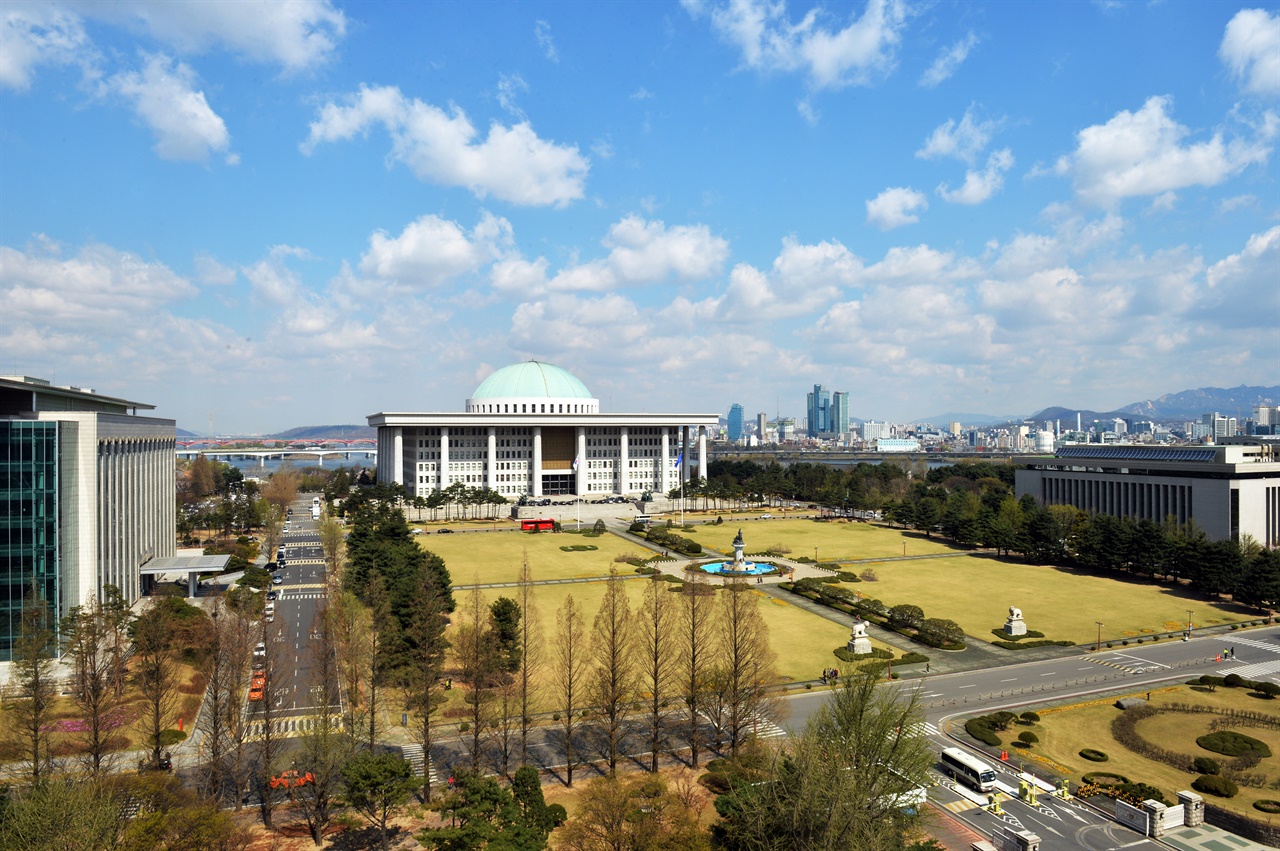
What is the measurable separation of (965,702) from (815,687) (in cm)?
764

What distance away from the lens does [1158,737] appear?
3538cm

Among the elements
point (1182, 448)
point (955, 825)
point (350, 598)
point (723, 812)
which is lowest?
point (955, 825)

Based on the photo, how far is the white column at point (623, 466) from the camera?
442 ft

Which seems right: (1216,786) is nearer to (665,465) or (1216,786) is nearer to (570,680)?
(570,680)

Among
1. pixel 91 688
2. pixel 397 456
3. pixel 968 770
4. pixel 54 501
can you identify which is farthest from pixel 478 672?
pixel 397 456

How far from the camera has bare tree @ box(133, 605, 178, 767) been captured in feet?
103

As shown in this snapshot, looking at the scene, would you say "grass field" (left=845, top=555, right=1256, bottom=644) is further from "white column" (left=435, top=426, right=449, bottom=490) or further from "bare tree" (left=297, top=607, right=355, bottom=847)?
"white column" (left=435, top=426, right=449, bottom=490)

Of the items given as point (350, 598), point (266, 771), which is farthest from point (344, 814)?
point (350, 598)

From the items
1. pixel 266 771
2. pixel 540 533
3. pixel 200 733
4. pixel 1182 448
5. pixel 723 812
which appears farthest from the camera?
pixel 540 533

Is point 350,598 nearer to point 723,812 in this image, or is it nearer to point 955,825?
point 723,812

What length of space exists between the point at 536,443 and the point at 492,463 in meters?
8.06

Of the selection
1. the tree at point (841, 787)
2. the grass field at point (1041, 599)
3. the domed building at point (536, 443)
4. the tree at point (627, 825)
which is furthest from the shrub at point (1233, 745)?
the domed building at point (536, 443)

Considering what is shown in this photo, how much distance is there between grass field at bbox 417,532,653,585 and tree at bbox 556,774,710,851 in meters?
40.1

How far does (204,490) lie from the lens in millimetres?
129375
